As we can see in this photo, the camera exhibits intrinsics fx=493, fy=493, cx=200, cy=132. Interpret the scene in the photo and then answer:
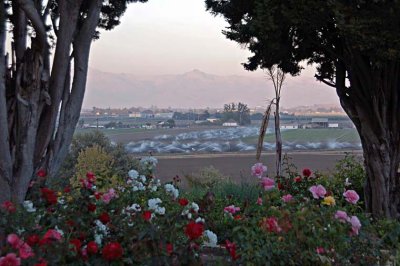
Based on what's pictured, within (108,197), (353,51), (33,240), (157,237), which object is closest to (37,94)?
(108,197)

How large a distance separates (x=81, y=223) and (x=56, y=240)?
0.54m

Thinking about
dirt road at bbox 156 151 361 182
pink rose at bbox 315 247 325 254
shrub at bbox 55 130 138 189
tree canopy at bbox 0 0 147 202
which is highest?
tree canopy at bbox 0 0 147 202

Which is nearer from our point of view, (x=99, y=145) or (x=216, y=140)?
(x=99, y=145)

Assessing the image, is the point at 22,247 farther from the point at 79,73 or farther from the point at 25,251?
the point at 79,73

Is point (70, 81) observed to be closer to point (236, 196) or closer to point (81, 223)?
point (81, 223)

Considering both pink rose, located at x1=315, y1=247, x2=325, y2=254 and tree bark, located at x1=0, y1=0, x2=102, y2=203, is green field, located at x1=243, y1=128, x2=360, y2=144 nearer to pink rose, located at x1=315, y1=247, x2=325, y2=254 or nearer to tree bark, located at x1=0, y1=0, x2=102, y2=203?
tree bark, located at x1=0, y1=0, x2=102, y2=203

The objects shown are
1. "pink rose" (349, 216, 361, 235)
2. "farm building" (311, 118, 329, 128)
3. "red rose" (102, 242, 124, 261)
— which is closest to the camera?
"red rose" (102, 242, 124, 261)

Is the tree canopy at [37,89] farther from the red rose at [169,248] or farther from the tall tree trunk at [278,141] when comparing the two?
the tall tree trunk at [278,141]

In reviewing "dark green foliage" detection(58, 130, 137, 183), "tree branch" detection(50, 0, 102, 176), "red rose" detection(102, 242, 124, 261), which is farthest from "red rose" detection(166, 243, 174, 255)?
"dark green foliage" detection(58, 130, 137, 183)

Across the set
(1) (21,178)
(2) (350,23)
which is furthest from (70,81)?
(2) (350,23)

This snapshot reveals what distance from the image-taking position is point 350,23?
4.99 meters

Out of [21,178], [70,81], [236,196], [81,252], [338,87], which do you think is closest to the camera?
[81,252]

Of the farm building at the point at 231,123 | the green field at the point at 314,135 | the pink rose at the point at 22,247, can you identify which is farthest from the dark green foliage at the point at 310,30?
the farm building at the point at 231,123

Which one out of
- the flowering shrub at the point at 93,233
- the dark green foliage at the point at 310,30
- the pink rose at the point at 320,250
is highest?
the dark green foliage at the point at 310,30
